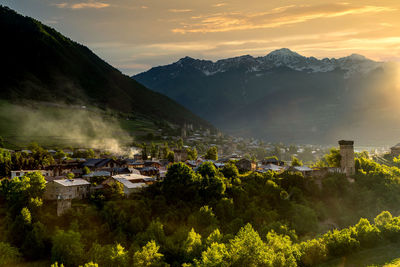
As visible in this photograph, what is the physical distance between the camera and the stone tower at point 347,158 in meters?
97.4

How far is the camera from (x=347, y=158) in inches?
3851

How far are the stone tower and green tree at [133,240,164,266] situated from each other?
6252 centimetres

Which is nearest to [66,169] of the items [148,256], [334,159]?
[148,256]

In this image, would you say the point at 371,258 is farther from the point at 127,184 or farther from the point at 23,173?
the point at 23,173

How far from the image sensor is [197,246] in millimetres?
55250

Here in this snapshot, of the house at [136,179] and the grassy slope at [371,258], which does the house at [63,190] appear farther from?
the grassy slope at [371,258]

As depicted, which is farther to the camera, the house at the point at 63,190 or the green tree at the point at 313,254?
the house at the point at 63,190

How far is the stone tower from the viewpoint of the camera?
97438mm

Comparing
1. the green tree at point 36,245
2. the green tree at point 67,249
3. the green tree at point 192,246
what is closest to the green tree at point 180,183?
the green tree at point 192,246

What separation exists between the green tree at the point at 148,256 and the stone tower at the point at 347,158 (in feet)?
205

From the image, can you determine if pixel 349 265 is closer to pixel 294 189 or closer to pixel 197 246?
pixel 197 246

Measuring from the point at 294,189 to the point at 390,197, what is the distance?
24.5m

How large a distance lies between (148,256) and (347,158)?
216 ft

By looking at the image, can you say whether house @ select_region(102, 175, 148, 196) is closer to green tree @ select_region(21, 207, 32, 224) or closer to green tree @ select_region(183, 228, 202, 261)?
green tree @ select_region(183, 228, 202, 261)
